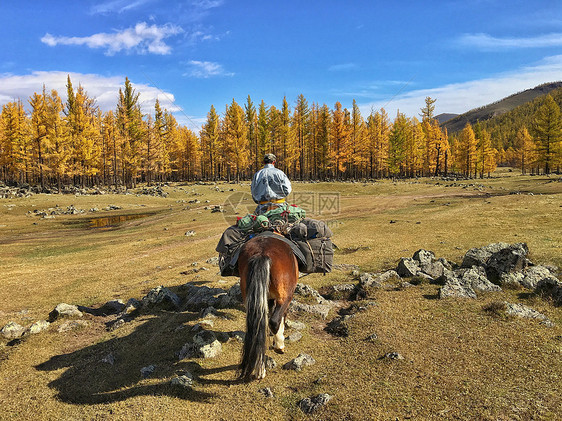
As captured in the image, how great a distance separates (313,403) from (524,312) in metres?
5.53

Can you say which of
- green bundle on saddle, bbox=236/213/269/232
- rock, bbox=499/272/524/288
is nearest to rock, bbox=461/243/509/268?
rock, bbox=499/272/524/288

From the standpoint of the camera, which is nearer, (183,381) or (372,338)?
(183,381)

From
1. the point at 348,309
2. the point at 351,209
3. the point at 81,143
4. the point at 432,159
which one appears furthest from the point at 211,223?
the point at 432,159

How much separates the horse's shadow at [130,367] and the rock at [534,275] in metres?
8.28

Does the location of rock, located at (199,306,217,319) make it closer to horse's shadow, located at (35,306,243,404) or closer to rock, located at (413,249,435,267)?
horse's shadow, located at (35,306,243,404)

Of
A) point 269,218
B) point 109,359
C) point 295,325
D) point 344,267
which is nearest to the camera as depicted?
→ point 109,359

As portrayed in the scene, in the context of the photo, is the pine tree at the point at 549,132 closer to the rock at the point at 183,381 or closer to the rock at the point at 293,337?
the rock at the point at 293,337

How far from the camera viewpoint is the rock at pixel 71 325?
25.4 ft

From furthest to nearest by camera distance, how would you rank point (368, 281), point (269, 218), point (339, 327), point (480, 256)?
point (480, 256), point (368, 281), point (339, 327), point (269, 218)

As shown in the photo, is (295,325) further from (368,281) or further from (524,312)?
(524,312)

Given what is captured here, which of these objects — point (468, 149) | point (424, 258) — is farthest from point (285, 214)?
point (468, 149)

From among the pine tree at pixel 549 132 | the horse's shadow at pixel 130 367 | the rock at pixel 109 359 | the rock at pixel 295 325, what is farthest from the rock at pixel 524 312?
the pine tree at pixel 549 132

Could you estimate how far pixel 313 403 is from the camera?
177 inches

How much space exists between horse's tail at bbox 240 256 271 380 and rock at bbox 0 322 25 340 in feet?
21.7
